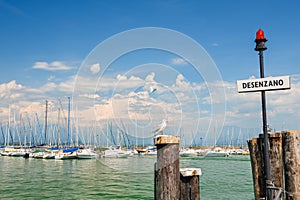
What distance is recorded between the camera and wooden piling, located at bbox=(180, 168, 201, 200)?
5.80 meters

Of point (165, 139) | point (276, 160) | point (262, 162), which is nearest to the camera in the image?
point (165, 139)

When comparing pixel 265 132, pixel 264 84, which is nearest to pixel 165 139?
pixel 265 132

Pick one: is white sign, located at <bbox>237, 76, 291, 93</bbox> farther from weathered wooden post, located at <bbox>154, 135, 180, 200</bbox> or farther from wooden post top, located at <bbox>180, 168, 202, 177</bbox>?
weathered wooden post, located at <bbox>154, 135, 180, 200</bbox>

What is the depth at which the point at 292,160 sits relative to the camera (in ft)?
22.9

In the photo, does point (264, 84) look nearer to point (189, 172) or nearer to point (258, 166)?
point (258, 166)

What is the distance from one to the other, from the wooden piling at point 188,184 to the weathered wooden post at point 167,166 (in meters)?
0.28

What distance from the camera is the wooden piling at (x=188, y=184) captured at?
5801 millimetres

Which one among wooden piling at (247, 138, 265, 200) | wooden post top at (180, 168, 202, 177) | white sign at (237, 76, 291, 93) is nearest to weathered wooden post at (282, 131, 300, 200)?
wooden piling at (247, 138, 265, 200)

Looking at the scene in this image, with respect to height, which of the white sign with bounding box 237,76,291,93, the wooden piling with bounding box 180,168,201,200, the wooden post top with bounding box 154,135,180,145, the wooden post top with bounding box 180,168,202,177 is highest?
the white sign with bounding box 237,76,291,93

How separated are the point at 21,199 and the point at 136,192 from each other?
872 cm

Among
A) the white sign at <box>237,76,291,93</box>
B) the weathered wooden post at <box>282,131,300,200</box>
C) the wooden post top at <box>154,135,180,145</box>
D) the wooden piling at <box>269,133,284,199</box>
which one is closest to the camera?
the wooden post top at <box>154,135,180,145</box>

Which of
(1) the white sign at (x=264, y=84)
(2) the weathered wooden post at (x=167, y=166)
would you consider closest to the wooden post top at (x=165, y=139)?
(2) the weathered wooden post at (x=167, y=166)

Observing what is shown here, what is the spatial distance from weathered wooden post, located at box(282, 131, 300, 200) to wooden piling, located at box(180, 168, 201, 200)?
235cm

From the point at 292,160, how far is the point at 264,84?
1.88m
